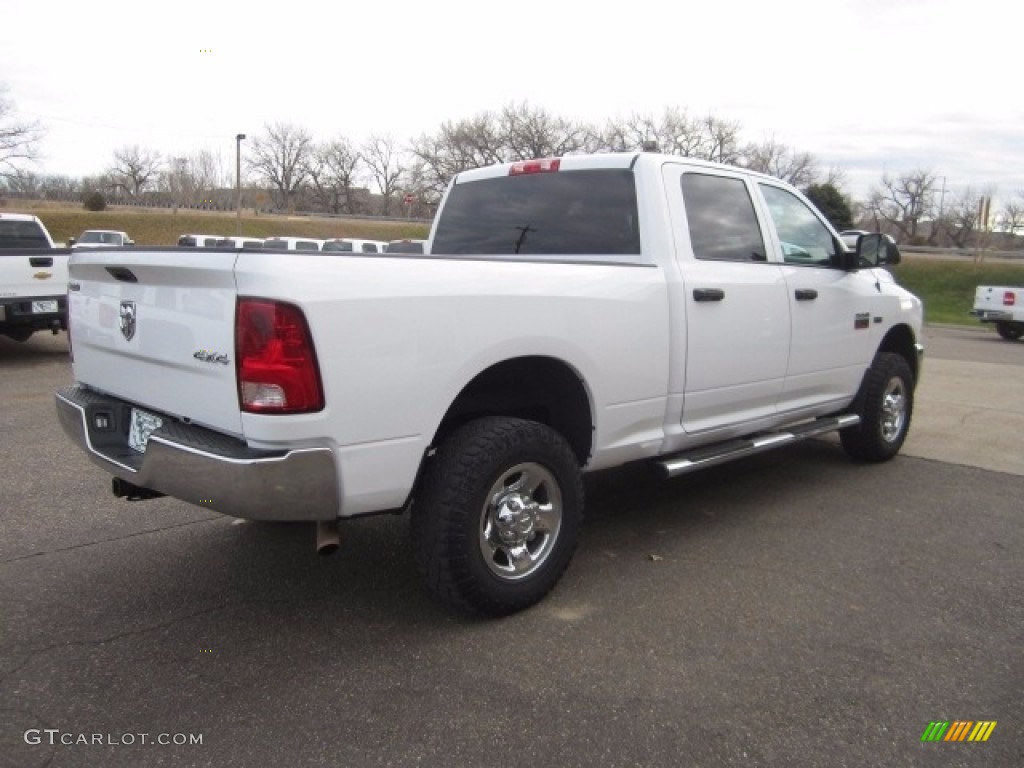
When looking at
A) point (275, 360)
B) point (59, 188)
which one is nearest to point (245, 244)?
point (275, 360)

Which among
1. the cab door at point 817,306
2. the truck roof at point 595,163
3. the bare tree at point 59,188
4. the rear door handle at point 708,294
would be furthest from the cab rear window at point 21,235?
the bare tree at point 59,188

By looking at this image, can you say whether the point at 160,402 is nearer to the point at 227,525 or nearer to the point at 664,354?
the point at 227,525

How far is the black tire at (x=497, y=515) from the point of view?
302 cm

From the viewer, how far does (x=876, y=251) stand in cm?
530

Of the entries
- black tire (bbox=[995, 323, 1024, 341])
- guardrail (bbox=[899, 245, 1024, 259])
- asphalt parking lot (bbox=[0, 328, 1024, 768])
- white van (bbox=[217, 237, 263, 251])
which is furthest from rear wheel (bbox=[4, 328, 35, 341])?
guardrail (bbox=[899, 245, 1024, 259])

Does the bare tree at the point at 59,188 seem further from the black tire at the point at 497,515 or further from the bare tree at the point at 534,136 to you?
the black tire at the point at 497,515

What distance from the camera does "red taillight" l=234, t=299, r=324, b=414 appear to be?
8.39ft

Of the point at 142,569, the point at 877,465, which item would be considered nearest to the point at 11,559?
the point at 142,569

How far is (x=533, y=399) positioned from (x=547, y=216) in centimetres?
120

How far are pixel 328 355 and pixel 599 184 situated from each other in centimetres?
212

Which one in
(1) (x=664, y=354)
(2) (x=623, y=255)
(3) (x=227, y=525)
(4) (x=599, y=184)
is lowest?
(3) (x=227, y=525)

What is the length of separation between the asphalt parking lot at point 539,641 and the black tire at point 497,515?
0.61ft

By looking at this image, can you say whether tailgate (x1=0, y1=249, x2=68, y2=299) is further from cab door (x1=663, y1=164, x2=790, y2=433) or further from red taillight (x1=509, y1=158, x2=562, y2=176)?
cab door (x1=663, y1=164, x2=790, y2=433)

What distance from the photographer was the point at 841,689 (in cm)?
282
